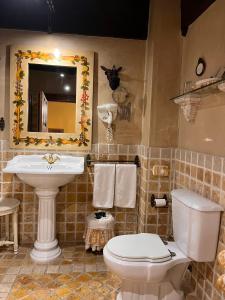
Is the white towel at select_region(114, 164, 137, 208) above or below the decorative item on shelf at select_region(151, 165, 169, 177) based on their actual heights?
below

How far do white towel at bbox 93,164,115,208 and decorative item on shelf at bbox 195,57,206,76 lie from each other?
3.73 feet

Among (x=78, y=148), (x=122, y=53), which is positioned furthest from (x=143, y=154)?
(x=122, y=53)

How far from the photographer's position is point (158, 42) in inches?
84.4

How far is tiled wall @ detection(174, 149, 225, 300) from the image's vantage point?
1479 millimetres

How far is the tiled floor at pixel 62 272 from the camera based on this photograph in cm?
178

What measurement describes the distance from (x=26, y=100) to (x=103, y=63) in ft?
2.79

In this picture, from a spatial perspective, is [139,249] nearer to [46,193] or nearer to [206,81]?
[46,193]

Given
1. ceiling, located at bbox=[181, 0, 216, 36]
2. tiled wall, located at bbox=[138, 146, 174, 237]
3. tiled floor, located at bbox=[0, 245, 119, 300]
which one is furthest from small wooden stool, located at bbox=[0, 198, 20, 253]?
ceiling, located at bbox=[181, 0, 216, 36]

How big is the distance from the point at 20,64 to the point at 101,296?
2147 mm

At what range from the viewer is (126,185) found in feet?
7.79

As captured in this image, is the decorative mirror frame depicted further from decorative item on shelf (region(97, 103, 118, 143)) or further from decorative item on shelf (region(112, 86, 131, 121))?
decorative item on shelf (region(112, 86, 131, 121))

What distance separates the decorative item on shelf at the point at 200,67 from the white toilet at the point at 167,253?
910 mm

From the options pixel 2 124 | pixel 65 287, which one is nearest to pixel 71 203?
pixel 65 287

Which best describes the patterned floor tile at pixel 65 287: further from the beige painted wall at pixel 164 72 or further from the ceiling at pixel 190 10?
the ceiling at pixel 190 10
